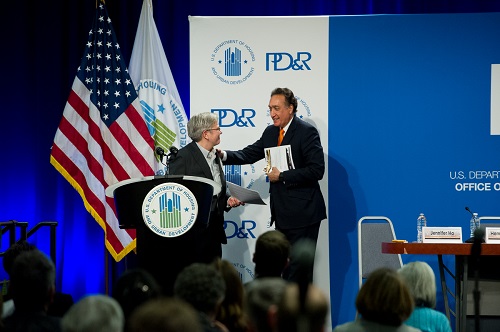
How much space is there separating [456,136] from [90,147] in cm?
334

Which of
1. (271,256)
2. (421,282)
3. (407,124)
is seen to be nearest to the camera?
(421,282)

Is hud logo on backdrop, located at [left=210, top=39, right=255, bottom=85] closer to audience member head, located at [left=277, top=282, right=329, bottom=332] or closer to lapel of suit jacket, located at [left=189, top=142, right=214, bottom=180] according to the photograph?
lapel of suit jacket, located at [left=189, top=142, right=214, bottom=180]

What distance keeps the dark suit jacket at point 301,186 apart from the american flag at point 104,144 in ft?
4.95

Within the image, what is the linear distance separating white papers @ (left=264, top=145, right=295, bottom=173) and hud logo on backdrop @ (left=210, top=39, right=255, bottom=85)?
1.20 m

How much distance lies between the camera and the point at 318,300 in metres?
1.67

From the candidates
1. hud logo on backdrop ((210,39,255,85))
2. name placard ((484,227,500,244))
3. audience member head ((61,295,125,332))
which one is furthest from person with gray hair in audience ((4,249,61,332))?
hud logo on backdrop ((210,39,255,85))

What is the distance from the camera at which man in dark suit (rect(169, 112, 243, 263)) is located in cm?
580

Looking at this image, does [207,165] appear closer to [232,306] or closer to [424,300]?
[424,300]

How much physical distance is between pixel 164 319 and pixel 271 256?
225 cm

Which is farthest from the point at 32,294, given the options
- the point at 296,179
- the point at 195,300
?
the point at 296,179

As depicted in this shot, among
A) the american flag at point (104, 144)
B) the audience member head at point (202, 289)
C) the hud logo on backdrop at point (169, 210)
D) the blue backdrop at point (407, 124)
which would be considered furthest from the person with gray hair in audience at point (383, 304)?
the american flag at point (104, 144)

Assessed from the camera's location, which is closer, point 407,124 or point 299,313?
point 299,313

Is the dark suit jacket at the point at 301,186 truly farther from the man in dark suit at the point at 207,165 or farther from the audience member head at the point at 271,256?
the audience member head at the point at 271,256

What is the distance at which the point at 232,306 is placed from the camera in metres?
3.25
